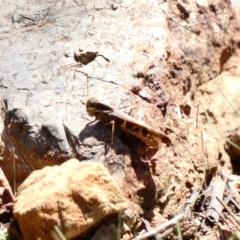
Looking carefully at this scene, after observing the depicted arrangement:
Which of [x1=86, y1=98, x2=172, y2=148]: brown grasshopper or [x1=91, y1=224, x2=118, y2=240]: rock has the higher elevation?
[x1=86, y1=98, x2=172, y2=148]: brown grasshopper

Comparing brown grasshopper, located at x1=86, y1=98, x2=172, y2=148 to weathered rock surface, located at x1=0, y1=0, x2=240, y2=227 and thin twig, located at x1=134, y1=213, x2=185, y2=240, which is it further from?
thin twig, located at x1=134, y1=213, x2=185, y2=240

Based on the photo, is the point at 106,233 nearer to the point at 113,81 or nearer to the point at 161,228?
the point at 161,228

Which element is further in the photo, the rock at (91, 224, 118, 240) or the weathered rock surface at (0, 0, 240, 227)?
the weathered rock surface at (0, 0, 240, 227)

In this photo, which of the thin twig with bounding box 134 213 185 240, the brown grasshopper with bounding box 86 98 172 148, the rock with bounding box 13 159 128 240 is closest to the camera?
the rock with bounding box 13 159 128 240

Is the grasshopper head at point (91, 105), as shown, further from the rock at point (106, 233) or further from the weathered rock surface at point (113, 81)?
the rock at point (106, 233)

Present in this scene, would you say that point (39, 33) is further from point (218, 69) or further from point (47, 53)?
point (218, 69)

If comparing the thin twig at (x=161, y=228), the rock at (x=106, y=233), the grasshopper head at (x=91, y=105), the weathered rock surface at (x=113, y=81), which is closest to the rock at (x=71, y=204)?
the rock at (x=106, y=233)

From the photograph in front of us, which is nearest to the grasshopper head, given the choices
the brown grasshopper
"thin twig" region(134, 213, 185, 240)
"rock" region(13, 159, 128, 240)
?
the brown grasshopper
